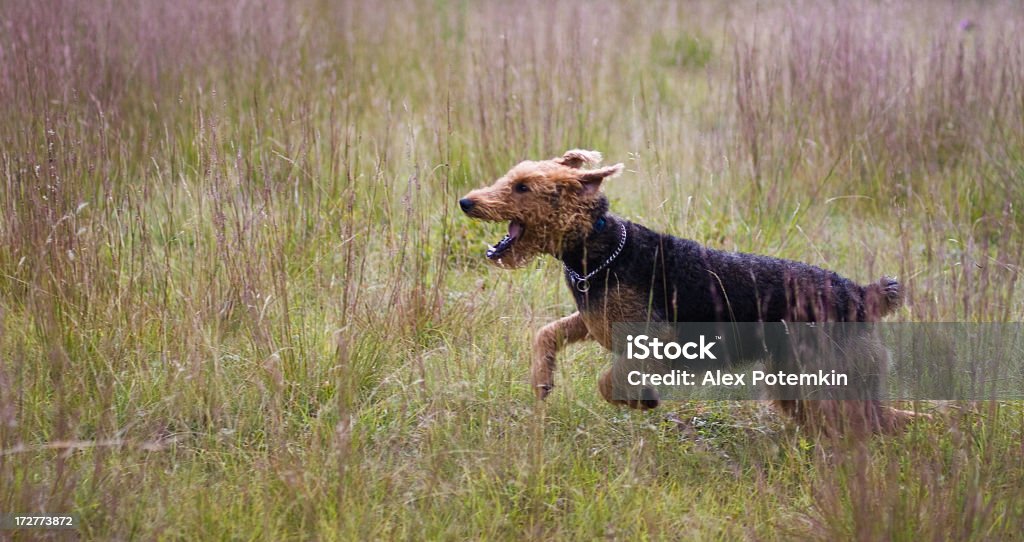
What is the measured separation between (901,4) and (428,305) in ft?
17.1

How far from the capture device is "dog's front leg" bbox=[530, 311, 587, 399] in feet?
12.5

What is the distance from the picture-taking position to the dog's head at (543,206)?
12.6 ft

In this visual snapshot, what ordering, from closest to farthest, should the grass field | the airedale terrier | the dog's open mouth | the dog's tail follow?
the grass field, the dog's tail, the airedale terrier, the dog's open mouth

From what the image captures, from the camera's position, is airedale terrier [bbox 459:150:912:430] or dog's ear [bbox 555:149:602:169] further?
dog's ear [bbox 555:149:602:169]

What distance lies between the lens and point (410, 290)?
4348mm

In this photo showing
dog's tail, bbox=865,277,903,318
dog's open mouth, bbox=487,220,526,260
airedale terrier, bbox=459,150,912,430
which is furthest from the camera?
dog's open mouth, bbox=487,220,526,260

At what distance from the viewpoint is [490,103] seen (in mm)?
6168

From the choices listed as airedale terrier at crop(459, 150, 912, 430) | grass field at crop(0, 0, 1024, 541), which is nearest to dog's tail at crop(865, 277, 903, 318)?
airedale terrier at crop(459, 150, 912, 430)

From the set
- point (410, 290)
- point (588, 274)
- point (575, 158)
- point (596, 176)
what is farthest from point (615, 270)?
point (410, 290)

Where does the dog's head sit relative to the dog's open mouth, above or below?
above

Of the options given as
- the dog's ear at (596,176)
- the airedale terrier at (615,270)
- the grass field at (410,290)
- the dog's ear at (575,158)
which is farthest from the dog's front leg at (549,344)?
the dog's ear at (575,158)

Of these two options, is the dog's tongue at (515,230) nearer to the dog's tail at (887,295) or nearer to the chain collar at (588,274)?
the chain collar at (588,274)

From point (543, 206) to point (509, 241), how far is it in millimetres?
209

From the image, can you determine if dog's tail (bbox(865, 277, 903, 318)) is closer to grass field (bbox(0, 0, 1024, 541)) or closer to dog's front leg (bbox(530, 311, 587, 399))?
grass field (bbox(0, 0, 1024, 541))
